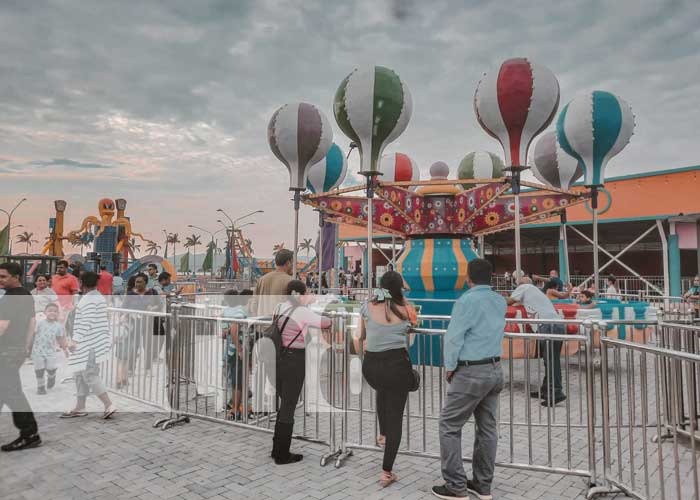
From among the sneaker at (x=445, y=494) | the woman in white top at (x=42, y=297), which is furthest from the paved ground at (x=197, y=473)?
the woman in white top at (x=42, y=297)

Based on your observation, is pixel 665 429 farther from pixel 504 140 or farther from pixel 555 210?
pixel 555 210

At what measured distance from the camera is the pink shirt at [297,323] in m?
4.57

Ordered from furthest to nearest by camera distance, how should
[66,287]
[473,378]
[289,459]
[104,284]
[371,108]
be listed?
[104,284] → [371,108] → [66,287] → [289,459] → [473,378]

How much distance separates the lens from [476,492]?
12.8 ft

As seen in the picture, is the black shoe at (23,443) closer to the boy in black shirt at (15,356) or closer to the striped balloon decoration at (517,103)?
the boy in black shirt at (15,356)

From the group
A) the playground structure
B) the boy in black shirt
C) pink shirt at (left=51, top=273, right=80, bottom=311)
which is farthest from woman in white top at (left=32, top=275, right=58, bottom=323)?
the playground structure

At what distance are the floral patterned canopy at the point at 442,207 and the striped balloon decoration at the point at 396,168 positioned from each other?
228 centimetres

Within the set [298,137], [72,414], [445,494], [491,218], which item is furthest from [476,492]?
[298,137]

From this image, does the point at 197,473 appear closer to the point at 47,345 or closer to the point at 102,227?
the point at 47,345

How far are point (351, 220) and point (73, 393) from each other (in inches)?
267

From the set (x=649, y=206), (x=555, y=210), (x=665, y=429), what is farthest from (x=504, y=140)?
(x=649, y=206)

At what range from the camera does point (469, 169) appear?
13.5 meters

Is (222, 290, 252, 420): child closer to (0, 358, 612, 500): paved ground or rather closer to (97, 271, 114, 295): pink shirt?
(0, 358, 612, 500): paved ground

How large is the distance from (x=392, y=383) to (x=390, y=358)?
21 cm
